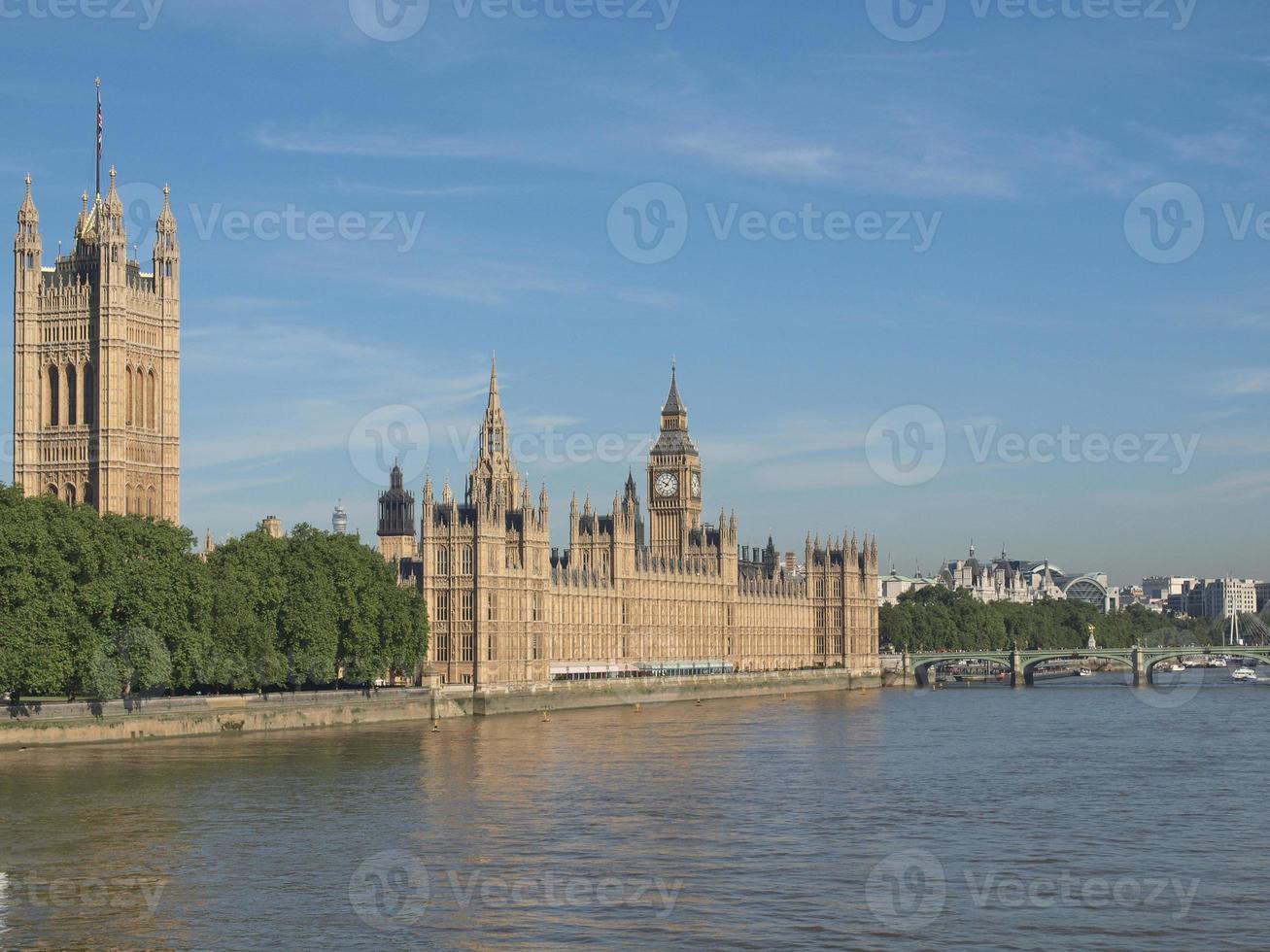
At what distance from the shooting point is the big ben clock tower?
166 meters

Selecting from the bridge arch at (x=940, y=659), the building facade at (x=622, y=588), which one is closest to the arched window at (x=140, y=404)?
the building facade at (x=622, y=588)

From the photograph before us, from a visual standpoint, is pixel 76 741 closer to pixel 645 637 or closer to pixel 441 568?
pixel 441 568

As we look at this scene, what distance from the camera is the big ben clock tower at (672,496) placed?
166 meters

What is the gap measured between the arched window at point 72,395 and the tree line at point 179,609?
28877 mm

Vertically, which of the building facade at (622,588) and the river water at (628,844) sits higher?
the building facade at (622,588)

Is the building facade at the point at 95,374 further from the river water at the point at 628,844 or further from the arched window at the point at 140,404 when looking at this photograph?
the river water at the point at 628,844

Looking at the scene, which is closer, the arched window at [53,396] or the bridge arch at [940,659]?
the arched window at [53,396]

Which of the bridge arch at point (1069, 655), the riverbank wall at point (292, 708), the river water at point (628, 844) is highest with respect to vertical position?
the bridge arch at point (1069, 655)

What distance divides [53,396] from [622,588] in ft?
133

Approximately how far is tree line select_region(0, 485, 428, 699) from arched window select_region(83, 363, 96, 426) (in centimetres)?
2782

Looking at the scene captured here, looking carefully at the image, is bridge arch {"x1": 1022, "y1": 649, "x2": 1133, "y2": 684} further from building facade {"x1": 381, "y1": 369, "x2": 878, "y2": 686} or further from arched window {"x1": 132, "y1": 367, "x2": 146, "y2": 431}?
arched window {"x1": 132, "y1": 367, "x2": 146, "y2": 431}

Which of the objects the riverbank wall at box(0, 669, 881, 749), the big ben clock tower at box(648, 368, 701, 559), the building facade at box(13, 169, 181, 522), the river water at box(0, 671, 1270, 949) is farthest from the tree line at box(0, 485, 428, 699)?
the big ben clock tower at box(648, 368, 701, 559)

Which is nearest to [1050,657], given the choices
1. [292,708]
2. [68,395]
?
[68,395]

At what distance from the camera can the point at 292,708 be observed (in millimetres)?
85688
